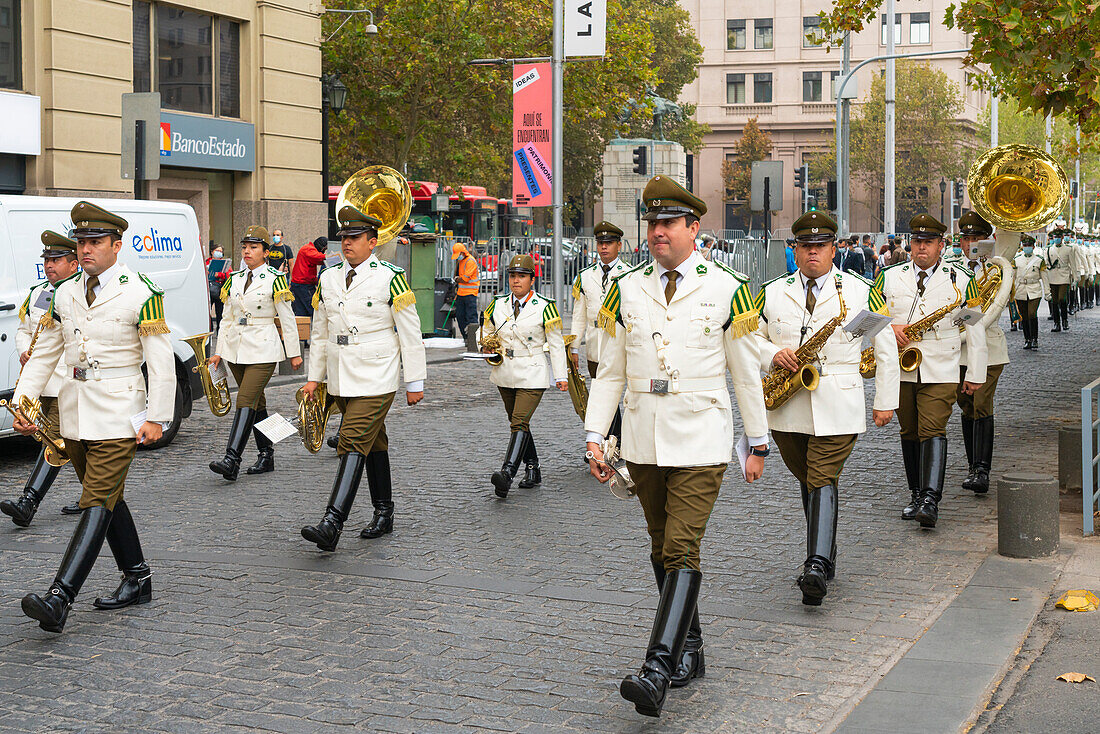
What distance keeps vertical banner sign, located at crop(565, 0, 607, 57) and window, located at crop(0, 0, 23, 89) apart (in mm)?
8568

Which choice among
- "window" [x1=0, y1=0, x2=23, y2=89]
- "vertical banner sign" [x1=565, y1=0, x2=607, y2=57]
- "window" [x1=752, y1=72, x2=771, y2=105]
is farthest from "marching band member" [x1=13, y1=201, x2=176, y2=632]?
"window" [x1=752, y1=72, x2=771, y2=105]

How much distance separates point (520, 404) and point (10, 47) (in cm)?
1374

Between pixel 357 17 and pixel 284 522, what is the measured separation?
1035 inches

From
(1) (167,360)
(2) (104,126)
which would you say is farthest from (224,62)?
(1) (167,360)

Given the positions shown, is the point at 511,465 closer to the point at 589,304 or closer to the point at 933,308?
the point at 589,304

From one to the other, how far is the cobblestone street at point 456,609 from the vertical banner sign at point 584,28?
41.6 ft

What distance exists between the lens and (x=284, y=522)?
8711mm

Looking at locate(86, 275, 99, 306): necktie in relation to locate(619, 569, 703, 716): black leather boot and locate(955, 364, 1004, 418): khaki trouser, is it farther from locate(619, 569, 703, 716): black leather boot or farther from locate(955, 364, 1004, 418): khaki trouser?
locate(955, 364, 1004, 418): khaki trouser

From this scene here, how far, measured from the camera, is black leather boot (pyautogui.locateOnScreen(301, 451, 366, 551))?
7.43 metres

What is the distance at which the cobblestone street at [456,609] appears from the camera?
5.09m

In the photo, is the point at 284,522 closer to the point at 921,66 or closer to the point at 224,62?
the point at 224,62

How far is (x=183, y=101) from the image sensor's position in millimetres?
23703

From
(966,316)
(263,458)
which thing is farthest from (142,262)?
(966,316)

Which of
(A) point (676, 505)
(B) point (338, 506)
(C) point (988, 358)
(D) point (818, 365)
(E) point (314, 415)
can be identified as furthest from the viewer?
(C) point (988, 358)
